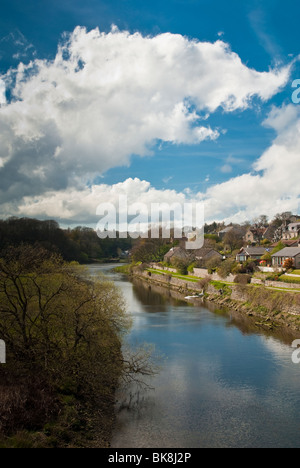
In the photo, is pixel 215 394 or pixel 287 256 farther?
pixel 287 256

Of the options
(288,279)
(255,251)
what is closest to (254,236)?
(255,251)

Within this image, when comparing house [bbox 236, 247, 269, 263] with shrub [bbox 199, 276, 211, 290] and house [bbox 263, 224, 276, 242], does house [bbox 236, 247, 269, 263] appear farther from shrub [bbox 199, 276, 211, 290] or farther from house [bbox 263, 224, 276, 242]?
house [bbox 263, 224, 276, 242]

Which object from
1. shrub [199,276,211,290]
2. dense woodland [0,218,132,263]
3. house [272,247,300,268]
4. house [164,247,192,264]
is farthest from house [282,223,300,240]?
dense woodland [0,218,132,263]

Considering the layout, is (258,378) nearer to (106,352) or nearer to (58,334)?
(106,352)

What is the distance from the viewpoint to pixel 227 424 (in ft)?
42.0

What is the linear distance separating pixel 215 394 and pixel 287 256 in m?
27.0

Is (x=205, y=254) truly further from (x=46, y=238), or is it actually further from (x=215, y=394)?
(x=215, y=394)

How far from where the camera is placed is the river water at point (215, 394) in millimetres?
12055

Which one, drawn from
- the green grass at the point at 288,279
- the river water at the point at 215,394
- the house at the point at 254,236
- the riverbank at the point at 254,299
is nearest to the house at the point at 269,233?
the house at the point at 254,236

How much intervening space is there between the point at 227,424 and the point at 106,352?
17.5ft

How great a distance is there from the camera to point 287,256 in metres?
38.9

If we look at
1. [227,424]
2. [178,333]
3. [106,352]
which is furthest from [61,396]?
[178,333]

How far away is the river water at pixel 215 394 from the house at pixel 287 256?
45.4 feet

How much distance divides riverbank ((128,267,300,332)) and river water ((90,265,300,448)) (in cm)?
216
